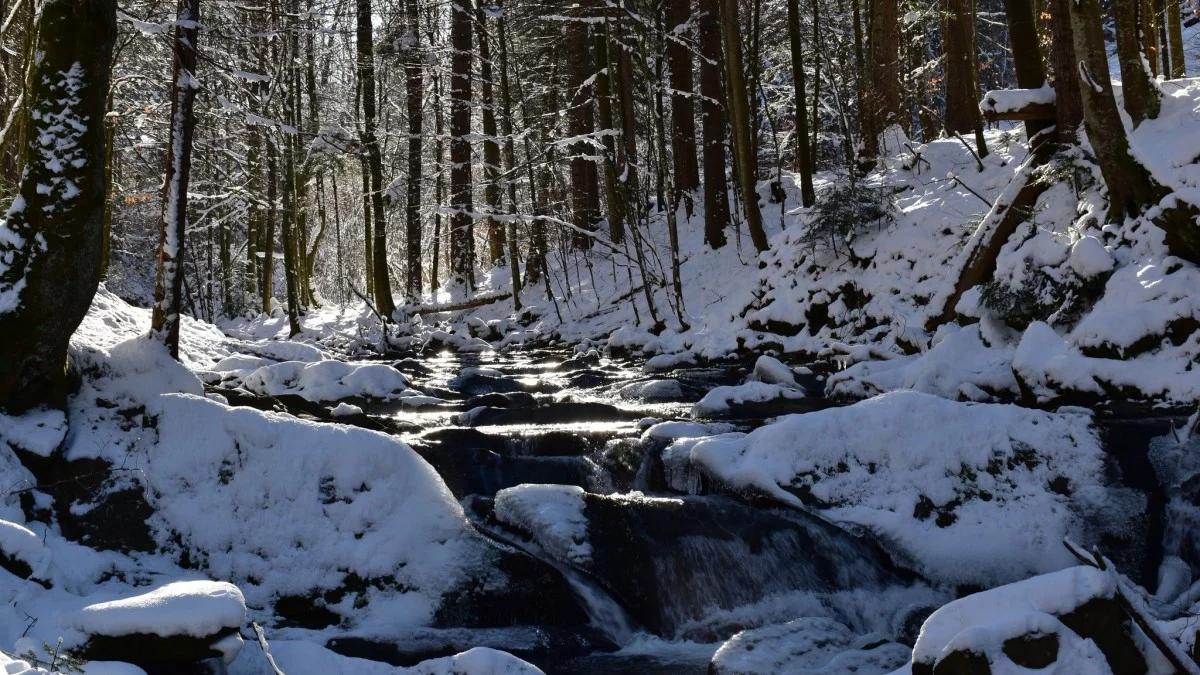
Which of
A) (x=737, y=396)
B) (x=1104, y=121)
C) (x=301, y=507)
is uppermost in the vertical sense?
(x=1104, y=121)

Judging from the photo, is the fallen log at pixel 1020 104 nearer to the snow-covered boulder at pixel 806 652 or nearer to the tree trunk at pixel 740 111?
the tree trunk at pixel 740 111

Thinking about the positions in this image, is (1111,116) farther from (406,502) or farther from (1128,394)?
(406,502)

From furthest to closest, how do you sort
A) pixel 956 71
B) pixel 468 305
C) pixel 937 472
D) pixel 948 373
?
pixel 468 305, pixel 956 71, pixel 948 373, pixel 937 472

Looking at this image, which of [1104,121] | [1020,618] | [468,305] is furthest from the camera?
[468,305]

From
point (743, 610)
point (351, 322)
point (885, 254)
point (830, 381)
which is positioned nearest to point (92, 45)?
point (743, 610)

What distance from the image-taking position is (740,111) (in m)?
14.5

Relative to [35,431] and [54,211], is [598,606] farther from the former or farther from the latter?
[54,211]

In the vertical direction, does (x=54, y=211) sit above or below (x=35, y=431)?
above

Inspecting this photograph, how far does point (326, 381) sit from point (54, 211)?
4951mm

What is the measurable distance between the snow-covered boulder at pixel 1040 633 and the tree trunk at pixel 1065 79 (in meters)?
7.81

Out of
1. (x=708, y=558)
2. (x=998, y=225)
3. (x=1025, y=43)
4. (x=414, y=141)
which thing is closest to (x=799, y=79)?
(x=1025, y=43)

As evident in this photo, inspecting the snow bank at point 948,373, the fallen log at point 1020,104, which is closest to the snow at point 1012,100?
the fallen log at point 1020,104

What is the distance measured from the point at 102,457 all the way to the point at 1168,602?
20.9 feet

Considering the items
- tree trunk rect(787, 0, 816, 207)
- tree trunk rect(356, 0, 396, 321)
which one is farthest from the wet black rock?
tree trunk rect(356, 0, 396, 321)
